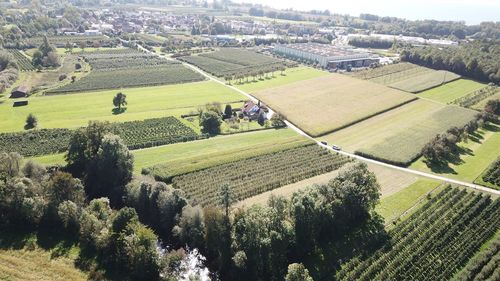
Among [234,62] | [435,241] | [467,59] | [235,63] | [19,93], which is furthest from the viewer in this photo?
[234,62]

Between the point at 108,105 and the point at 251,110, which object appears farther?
the point at 108,105

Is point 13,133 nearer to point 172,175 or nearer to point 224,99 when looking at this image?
point 172,175

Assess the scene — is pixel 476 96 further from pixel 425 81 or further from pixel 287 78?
pixel 287 78

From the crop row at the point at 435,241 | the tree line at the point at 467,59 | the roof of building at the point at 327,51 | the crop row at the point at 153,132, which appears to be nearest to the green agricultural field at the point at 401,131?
the crop row at the point at 435,241

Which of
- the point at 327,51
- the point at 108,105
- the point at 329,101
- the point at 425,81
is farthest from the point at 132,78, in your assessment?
the point at 425,81

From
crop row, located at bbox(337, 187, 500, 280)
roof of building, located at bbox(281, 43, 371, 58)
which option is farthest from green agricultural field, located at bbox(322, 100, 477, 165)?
roof of building, located at bbox(281, 43, 371, 58)

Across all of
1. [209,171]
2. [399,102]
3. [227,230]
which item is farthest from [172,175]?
[399,102]

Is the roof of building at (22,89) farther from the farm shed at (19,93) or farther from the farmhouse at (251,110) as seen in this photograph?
the farmhouse at (251,110)
